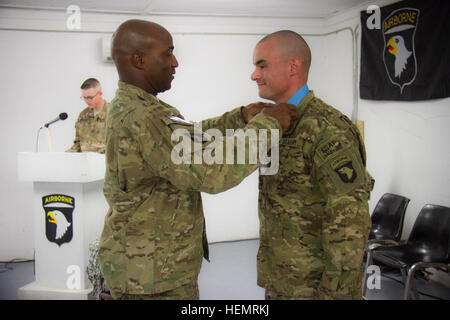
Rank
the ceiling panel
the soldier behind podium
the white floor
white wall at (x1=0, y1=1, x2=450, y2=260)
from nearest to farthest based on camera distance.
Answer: the white floor
white wall at (x1=0, y1=1, x2=450, y2=260)
the soldier behind podium
the ceiling panel

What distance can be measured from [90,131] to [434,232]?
3.59 metres

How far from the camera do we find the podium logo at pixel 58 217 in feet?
11.4

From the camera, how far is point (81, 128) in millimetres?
4555

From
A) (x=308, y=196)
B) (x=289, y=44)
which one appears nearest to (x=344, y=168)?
(x=308, y=196)

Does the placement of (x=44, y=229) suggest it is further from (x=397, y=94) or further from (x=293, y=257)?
(x=397, y=94)

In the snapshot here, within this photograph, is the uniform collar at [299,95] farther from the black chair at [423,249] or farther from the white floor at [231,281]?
the white floor at [231,281]

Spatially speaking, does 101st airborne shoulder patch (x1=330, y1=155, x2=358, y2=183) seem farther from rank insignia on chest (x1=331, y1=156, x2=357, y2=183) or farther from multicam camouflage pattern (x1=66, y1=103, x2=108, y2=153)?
multicam camouflage pattern (x1=66, y1=103, x2=108, y2=153)

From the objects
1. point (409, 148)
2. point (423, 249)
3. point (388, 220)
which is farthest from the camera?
point (409, 148)

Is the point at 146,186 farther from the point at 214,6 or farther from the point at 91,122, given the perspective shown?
the point at 214,6

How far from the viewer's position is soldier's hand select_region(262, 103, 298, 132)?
58.0 inches

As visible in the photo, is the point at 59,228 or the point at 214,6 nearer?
the point at 59,228

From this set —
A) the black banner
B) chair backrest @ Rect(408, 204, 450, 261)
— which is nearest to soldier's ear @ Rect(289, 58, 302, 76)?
chair backrest @ Rect(408, 204, 450, 261)

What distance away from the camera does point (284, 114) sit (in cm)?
149

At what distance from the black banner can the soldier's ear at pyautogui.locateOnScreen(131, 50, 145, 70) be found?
10.4 ft
